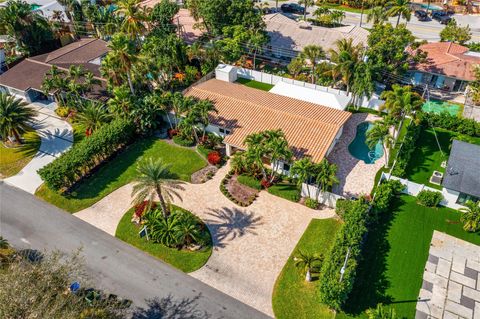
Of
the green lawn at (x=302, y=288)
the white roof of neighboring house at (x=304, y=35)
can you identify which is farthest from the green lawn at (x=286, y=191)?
the white roof of neighboring house at (x=304, y=35)

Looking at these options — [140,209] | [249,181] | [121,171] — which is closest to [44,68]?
[121,171]

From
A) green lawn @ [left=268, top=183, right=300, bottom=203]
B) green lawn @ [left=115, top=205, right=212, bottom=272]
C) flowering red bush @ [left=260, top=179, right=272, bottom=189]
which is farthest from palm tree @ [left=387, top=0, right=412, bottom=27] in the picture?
green lawn @ [left=115, top=205, right=212, bottom=272]

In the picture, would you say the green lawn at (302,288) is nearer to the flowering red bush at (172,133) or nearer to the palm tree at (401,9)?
the flowering red bush at (172,133)

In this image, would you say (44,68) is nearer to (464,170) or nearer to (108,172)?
(108,172)

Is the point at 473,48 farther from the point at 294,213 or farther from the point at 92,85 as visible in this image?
the point at 92,85

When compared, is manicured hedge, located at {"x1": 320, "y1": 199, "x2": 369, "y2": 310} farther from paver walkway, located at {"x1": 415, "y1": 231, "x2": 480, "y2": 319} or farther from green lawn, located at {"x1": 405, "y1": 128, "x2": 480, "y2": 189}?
green lawn, located at {"x1": 405, "y1": 128, "x2": 480, "y2": 189}
